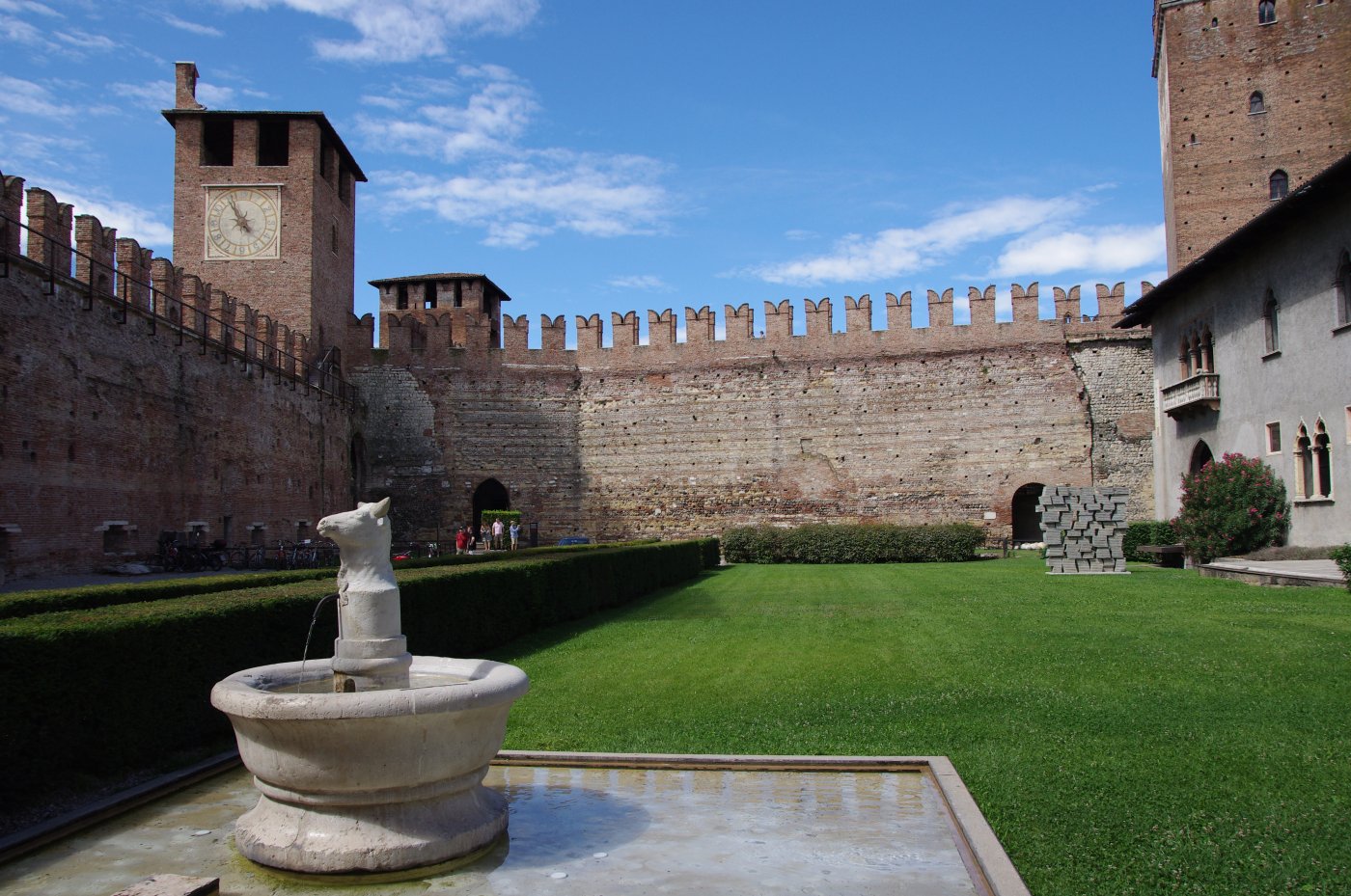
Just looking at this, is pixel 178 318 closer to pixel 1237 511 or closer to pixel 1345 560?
pixel 1345 560

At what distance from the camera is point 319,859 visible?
4.02 meters

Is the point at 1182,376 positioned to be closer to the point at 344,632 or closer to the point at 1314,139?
the point at 1314,139

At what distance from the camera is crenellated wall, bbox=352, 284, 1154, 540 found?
26672 mm

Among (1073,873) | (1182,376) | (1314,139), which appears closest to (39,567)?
(1073,873)

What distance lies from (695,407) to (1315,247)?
1663 centimetres

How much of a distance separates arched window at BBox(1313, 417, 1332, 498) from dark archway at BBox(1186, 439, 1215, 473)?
16.5 feet

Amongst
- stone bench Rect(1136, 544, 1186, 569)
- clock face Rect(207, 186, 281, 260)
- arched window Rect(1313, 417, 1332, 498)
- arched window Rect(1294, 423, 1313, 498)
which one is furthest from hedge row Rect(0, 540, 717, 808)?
clock face Rect(207, 186, 281, 260)

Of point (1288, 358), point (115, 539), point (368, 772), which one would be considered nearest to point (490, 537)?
point (115, 539)

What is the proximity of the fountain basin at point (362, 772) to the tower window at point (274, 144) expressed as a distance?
90.5ft

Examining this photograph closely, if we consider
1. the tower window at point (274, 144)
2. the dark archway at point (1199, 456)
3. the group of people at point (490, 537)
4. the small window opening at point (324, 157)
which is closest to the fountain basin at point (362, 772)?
the dark archway at point (1199, 456)

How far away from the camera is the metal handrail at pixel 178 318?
15.6 meters

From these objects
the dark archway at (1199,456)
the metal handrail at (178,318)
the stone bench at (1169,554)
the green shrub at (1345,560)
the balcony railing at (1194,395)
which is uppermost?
the metal handrail at (178,318)

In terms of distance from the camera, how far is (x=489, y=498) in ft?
102

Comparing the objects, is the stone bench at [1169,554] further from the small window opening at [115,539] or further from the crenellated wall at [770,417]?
the small window opening at [115,539]
